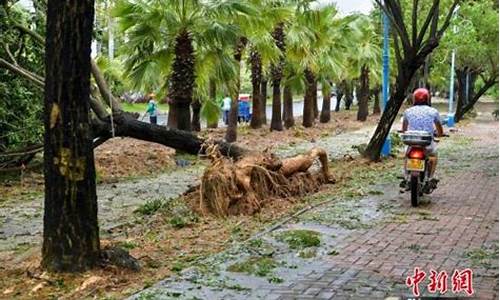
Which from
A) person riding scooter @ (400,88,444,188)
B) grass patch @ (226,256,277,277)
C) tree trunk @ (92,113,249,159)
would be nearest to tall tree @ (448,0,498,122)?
person riding scooter @ (400,88,444,188)

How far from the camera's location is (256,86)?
26516mm

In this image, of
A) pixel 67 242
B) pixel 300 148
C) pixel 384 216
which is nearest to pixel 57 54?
pixel 67 242

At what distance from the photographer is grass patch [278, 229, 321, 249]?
7547 mm

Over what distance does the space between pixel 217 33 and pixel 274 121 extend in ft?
36.7

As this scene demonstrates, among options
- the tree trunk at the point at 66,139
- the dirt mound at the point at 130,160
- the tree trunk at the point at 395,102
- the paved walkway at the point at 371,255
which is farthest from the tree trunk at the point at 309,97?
the tree trunk at the point at 66,139

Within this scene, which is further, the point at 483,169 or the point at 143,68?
the point at 143,68

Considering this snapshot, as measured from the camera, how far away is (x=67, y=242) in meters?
6.16

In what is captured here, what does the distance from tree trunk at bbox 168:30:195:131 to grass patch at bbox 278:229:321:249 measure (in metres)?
9.73

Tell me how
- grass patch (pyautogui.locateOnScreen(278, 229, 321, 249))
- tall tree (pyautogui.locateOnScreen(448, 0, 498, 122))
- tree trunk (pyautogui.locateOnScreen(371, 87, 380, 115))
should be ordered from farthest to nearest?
tree trunk (pyautogui.locateOnScreen(371, 87, 380, 115))
tall tree (pyautogui.locateOnScreen(448, 0, 498, 122))
grass patch (pyautogui.locateOnScreen(278, 229, 321, 249))

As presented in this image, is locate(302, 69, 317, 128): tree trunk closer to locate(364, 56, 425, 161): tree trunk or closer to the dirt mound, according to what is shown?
the dirt mound

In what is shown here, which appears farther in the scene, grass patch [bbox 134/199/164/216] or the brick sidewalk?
grass patch [bbox 134/199/164/216]

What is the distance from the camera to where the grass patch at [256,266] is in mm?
6395

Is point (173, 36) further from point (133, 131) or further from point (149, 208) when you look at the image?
point (149, 208)

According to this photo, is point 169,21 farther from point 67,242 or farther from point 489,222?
point 67,242
